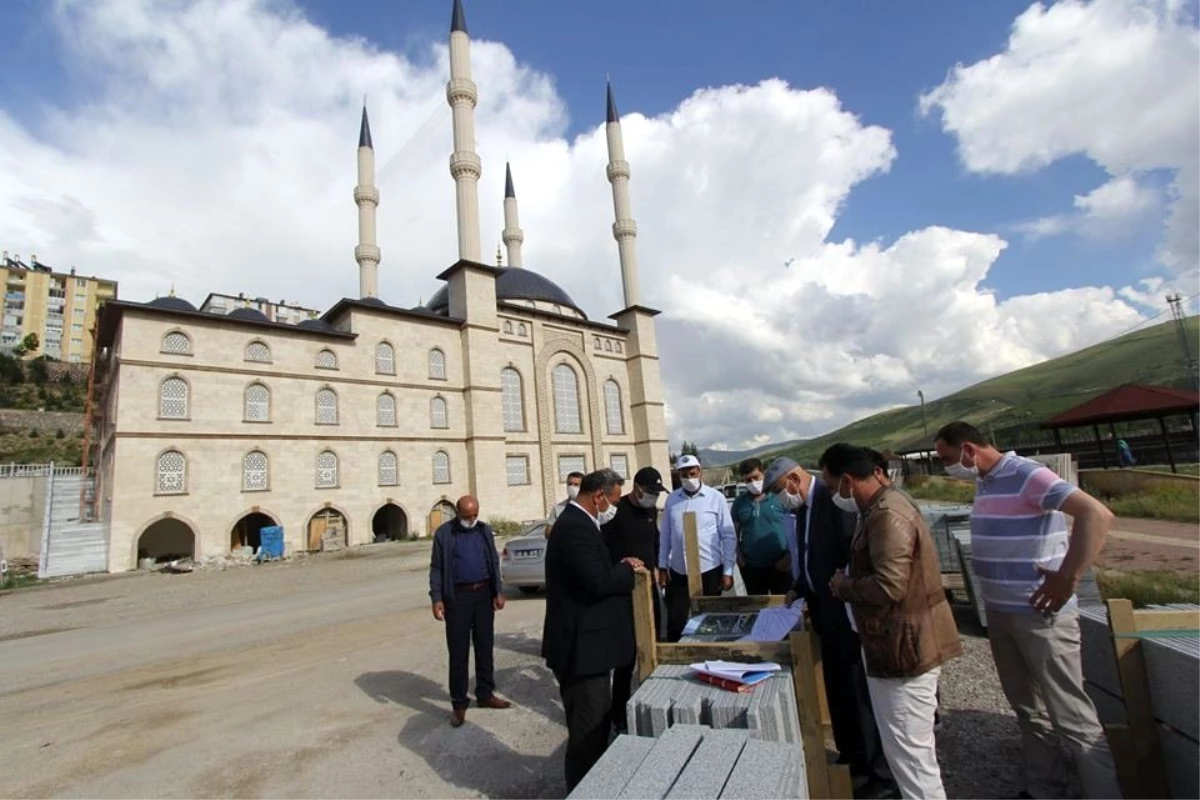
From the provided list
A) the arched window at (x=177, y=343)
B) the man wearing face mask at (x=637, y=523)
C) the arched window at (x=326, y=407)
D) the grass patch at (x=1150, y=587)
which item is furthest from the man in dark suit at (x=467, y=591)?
the arched window at (x=177, y=343)

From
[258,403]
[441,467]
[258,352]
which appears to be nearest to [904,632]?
[258,403]

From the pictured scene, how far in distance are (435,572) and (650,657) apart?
2.70 meters

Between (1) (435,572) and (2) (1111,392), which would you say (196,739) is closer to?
(1) (435,572)

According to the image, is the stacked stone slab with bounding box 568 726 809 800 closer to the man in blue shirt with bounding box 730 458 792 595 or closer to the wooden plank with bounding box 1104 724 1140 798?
the wooden plank with bounding box 1104 724 1140 798

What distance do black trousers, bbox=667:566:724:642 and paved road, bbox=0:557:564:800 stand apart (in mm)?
1248

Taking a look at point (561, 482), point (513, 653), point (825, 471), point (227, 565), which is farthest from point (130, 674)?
point (561, 482)

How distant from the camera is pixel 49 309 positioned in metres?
66.4

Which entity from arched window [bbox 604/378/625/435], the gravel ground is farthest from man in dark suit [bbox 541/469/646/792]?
arched window [bbox 604/378/625/435]

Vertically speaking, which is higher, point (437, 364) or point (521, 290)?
point (521, 290)

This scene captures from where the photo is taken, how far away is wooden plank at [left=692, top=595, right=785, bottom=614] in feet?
12.1

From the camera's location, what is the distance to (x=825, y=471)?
9.94 feet

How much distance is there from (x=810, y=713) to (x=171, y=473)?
2356 centimetres

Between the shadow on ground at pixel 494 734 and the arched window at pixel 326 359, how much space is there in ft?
67.1

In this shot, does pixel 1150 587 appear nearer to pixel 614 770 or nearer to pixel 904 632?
pixel 904 632
